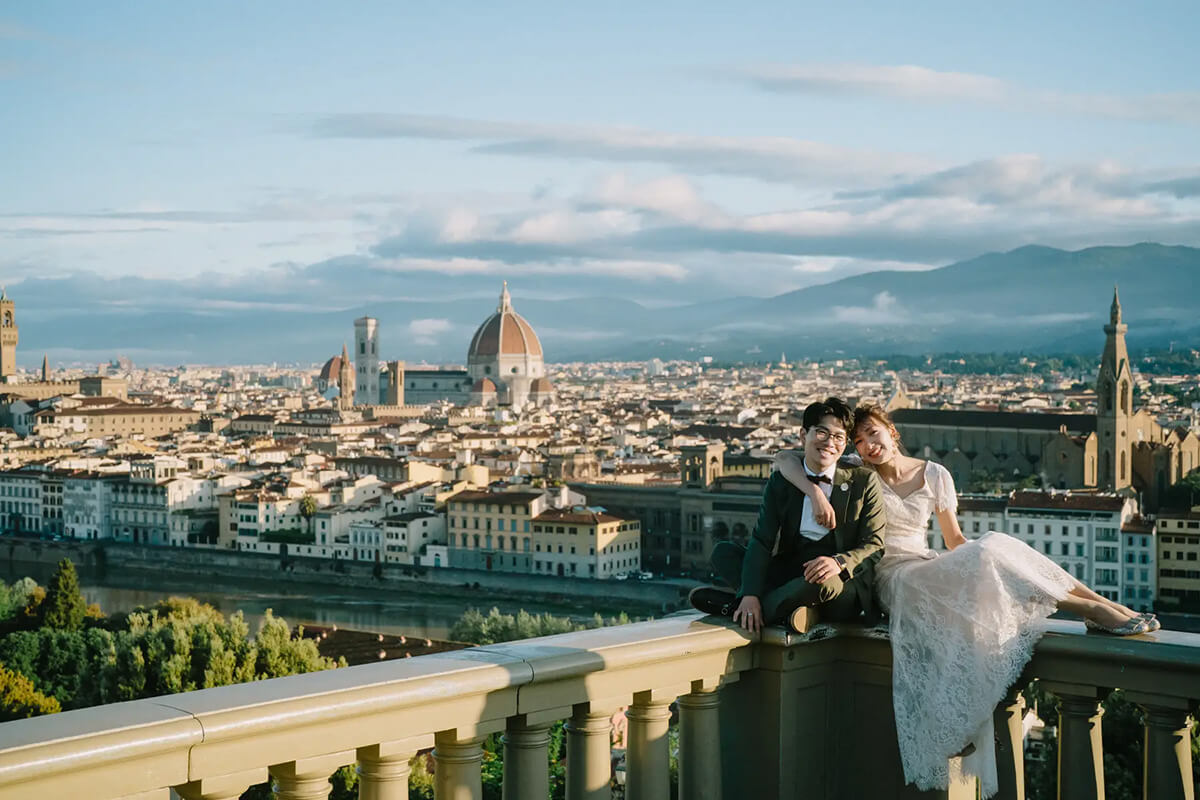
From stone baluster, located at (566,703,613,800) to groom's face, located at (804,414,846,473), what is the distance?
455mm

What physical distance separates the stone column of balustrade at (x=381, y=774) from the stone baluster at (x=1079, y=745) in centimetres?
77

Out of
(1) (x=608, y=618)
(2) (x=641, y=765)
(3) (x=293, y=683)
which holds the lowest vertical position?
(1) (x=608, y=618)

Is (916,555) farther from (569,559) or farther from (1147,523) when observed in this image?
(569,559)

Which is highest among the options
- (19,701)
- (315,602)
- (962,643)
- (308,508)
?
(962,643)

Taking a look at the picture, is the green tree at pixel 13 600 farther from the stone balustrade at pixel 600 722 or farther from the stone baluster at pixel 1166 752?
the stone baluster at pixel 1166 752

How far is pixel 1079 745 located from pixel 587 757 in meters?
0.57

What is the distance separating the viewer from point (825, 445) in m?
2.02

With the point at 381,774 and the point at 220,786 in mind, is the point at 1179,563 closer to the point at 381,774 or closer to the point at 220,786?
the point at 381,774

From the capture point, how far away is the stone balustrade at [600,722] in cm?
139

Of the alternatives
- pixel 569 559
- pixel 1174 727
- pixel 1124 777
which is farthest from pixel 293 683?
pixel 569 559

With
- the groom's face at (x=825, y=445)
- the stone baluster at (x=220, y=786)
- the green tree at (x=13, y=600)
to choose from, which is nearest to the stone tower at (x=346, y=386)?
the green tree at (x=13, y=600)

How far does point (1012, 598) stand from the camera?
1852 mm

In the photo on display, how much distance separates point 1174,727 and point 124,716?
44.5 inches

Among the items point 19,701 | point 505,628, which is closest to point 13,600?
point 505,628
